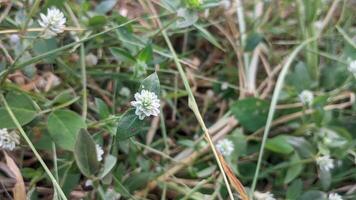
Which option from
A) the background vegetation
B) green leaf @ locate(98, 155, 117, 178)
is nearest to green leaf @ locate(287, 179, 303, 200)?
the background vegetation

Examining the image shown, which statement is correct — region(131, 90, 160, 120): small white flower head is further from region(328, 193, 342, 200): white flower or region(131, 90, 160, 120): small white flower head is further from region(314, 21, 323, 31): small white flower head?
region(314, 21, 323, 31): small white flower head

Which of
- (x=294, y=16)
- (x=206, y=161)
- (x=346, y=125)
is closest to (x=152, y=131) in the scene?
(x=206, y=161)

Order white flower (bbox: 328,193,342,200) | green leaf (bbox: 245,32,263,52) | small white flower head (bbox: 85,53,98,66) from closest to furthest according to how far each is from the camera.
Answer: white flower (bbox: 328,193,342,200)
small white flower head (bbox: 85,53,98,66)
green leaf (bbox: 245,32,263,52)

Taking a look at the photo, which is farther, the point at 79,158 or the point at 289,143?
the point at 289,143

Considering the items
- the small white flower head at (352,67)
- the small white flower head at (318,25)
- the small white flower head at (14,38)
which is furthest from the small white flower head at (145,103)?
the small white flower head at (318,25)

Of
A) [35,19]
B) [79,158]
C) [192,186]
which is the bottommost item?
[192,186]

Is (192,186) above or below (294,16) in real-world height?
below

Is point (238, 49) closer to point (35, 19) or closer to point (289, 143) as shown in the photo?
point (289, 143)
